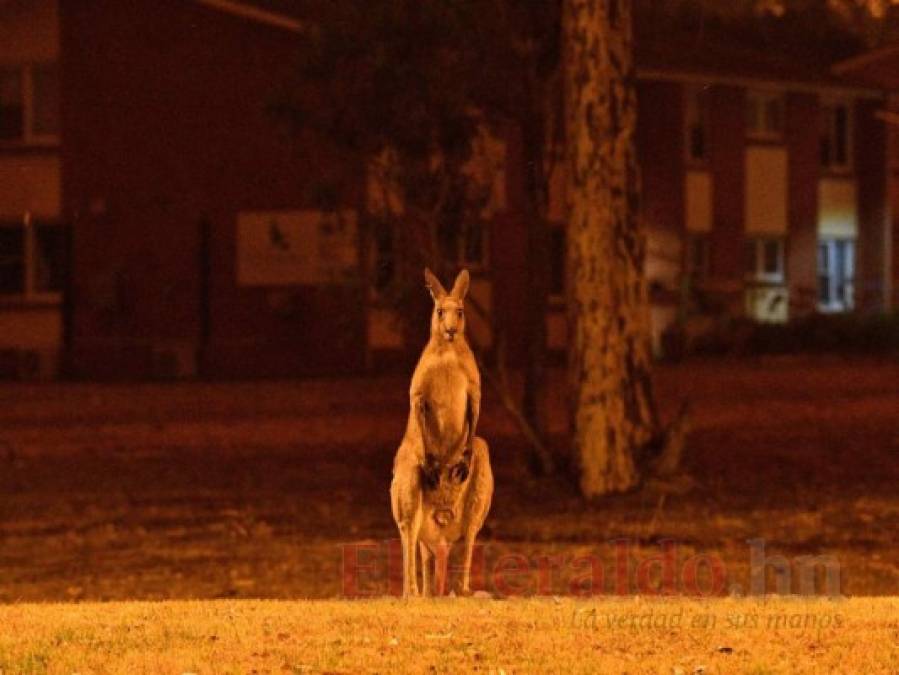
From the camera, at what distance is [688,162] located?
136 feet

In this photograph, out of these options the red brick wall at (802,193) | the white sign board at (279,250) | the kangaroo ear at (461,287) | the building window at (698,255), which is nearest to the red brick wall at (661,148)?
the building window at (698,255)

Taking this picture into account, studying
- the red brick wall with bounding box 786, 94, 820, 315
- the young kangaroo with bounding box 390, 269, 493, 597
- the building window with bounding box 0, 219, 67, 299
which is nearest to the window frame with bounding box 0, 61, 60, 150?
the building window with bounding box 0, 219, 67, 299

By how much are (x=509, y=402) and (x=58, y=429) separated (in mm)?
8362

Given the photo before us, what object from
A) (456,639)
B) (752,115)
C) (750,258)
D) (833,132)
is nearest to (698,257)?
(750,258)

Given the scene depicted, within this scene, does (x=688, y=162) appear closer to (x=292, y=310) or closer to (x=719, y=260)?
(x=719, y=260)

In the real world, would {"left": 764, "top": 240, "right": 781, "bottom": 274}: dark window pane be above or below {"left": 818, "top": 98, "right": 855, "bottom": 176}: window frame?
below

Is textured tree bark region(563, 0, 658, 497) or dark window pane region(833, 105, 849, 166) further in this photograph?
dark window pane region(833, 105, 849, 166)

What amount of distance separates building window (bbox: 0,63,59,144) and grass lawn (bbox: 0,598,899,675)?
90.8 feet

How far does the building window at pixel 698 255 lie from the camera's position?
136 feet

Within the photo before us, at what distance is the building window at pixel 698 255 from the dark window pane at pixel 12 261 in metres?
14.6

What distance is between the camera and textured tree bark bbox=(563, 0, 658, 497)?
17312mm

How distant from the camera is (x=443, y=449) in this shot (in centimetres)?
927

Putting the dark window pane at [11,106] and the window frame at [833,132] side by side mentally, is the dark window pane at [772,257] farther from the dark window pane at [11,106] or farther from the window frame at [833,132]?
the dark window pane at [11,106]

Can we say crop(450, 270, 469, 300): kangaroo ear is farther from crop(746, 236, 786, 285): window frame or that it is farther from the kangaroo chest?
crop(746, 236, 786, 285): window frame
